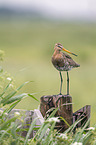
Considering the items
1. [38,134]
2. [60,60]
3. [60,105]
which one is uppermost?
[60,60]

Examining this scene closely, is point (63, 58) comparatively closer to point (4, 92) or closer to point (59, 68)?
point (59, 68)

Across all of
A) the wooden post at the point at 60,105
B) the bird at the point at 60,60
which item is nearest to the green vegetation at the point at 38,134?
the wooden post at the point at 60,105

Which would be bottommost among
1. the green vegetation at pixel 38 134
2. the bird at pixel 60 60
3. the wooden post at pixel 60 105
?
the green vegetation at pixel 38 134

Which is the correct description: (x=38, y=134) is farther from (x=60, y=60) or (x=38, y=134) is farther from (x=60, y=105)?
(x=60, y=60)

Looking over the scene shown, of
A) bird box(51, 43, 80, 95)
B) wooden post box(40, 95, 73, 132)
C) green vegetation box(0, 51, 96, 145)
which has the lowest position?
green vegetation box(0, 51, 96, 145)

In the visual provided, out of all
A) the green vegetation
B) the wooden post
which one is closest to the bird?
the wooden post

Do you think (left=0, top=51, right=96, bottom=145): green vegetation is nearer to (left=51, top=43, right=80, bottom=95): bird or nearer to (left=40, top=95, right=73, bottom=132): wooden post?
(left=40, top=95, right=73, bottom=132): wooden post

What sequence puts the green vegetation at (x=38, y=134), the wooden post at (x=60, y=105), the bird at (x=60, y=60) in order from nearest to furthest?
1. the green vegetation at (x=38, y=134)
2. the wooden post at (x=60, y=105)
3. the bird at (x=60, y=60)

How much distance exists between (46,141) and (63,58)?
1559 millimetres

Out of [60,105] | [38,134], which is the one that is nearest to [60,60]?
[60,105]

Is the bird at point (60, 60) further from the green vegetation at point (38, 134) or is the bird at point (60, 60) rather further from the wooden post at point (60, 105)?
the green vegetation at point (38, 134)

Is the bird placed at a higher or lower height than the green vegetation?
higher

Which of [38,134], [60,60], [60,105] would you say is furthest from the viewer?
[60,60]

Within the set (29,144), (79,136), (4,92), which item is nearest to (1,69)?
(4,92)
